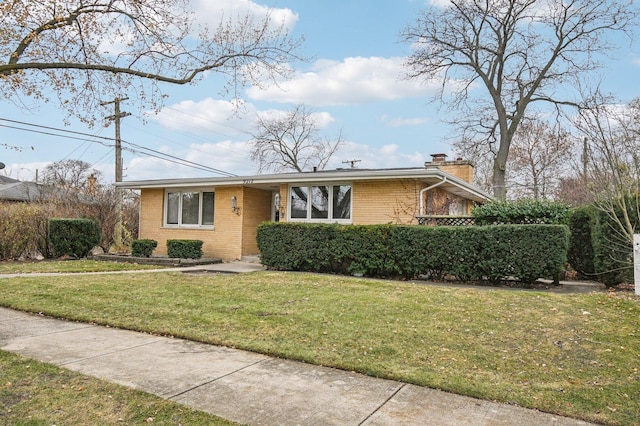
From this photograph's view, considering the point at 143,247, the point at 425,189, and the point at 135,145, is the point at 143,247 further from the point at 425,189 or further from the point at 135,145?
the point at 135,145

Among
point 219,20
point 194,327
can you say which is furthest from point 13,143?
point 194,327

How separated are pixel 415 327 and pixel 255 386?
262cm

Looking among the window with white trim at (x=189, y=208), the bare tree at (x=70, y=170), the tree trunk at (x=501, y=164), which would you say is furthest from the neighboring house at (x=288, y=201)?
the bare tree at (x=70, y=170)

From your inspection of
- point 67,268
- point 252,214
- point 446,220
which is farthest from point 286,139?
point 446,220

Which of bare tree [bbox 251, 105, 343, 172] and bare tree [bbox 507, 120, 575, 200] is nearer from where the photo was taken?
bare tree [bbox 507, 120, 575, 200]

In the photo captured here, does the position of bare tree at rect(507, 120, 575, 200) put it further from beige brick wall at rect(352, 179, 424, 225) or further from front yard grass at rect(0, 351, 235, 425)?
front yard grass at rect(0, 351, 235, 425)

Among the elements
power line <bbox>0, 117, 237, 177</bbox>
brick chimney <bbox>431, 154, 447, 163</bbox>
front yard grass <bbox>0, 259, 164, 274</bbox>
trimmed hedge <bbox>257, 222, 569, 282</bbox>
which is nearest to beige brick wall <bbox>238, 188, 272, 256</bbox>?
trimmed hedge <bbox>257, 222, 569, 282</bbox>

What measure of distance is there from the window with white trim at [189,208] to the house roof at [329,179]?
58 centimetres

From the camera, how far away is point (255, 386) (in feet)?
11.8

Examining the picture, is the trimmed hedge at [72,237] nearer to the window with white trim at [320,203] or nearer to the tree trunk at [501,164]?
the window with white trim at [320,203]

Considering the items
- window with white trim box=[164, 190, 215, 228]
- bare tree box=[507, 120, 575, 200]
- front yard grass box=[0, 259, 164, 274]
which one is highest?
bare tree box=[507, 120, 575, 200]

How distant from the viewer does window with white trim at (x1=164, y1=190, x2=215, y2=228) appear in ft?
50.6

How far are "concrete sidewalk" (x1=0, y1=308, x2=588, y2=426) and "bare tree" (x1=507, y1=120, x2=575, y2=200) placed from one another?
82.2ft

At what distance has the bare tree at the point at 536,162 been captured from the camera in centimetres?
2628
